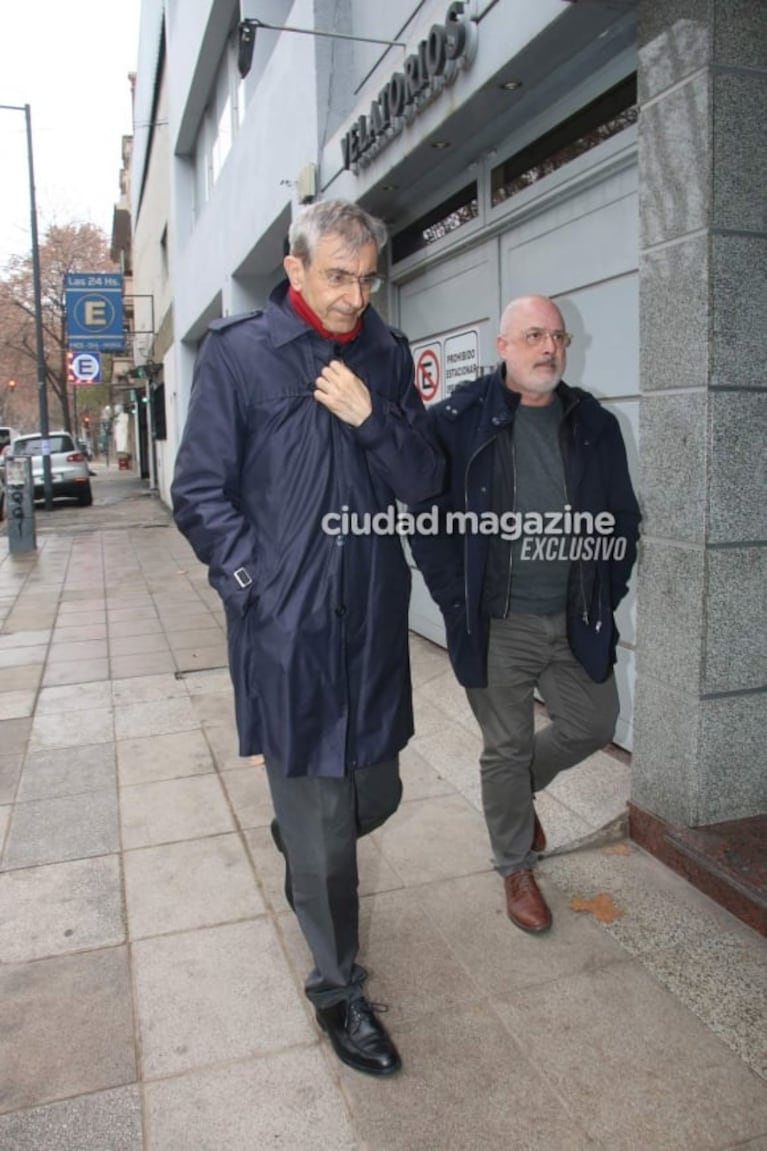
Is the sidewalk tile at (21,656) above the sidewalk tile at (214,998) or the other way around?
above

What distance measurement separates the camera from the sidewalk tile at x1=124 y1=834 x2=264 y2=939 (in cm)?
316

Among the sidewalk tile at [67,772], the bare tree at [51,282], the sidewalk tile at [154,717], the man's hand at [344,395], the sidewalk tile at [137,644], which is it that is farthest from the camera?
the bare tree at [51,282]

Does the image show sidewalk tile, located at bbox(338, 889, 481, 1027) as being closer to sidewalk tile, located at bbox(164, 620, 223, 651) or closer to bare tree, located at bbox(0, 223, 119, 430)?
sidewalk tile, located at bbox(164, 620, 223, 651)

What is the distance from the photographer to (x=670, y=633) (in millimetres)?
3340

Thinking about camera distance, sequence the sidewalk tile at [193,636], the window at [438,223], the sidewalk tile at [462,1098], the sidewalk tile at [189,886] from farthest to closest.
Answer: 1. the sidewalk tile at [193,636]
2. the window at [438,223]
3. the sidewalk tile at [189,886]
4. the sidewalk tile at [462,1098]

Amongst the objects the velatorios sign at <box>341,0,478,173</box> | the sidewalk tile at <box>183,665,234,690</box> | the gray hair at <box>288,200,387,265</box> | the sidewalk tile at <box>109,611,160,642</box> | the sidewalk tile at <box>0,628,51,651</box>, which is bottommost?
the sidewalk tile at <box>0,628,51,651</box>

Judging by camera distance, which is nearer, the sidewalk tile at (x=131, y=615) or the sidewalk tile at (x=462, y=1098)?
the sidewalk tile at (x=462, y=1098)

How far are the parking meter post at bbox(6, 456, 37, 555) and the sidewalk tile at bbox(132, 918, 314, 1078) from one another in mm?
12011

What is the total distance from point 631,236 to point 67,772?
3.63 metres

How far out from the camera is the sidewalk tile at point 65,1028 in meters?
2.39

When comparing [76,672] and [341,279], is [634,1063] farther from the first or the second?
[76,672]

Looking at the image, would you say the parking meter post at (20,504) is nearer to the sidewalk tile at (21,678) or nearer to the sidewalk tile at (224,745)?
the sidewalk tile at (21,678)

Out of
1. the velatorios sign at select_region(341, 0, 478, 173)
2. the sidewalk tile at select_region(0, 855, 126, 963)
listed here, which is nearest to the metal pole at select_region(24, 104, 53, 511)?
the velatorios sign at select_region(341, 0, 478, 173)

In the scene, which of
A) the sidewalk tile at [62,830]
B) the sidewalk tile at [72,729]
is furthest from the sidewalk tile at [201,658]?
the sidewalk tile at [62,830]
